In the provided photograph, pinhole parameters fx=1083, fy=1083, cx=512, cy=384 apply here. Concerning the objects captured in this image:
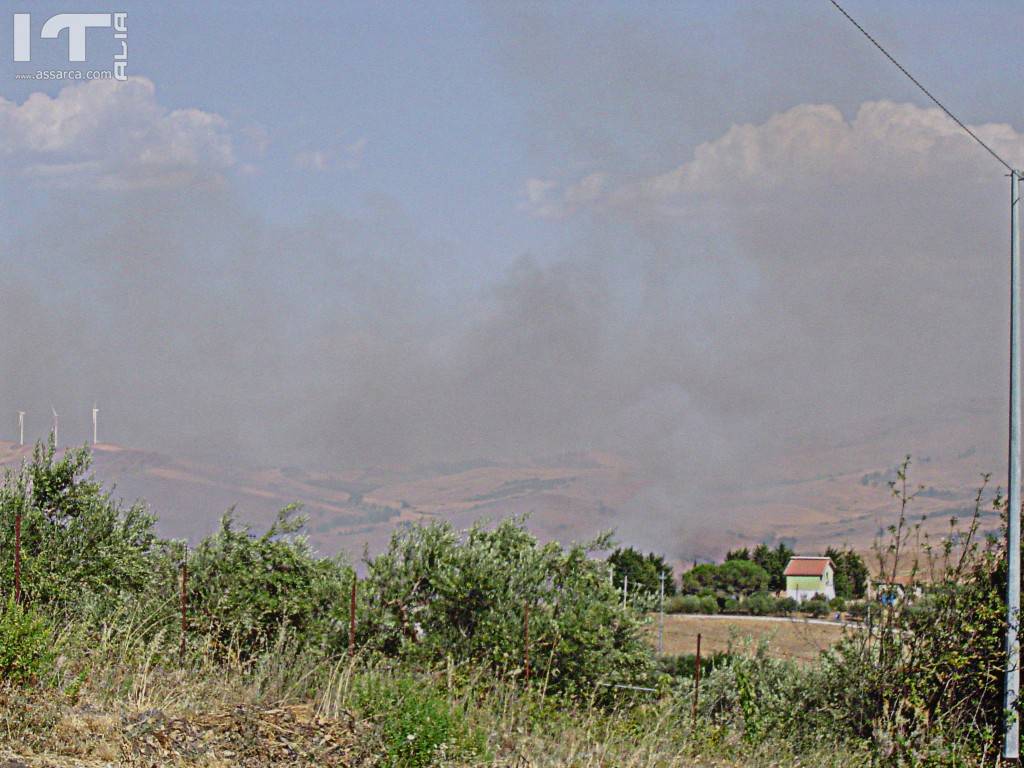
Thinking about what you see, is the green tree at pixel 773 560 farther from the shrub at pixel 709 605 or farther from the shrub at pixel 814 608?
the shrub at pixel 814 608

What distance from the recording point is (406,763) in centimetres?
770

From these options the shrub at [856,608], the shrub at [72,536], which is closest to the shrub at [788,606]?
the shrub at [856,608]

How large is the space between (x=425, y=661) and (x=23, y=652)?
16.5ft

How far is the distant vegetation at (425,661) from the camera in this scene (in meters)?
8.00

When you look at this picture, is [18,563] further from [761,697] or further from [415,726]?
[761,697]

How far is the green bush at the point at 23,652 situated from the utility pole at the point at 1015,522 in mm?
8920

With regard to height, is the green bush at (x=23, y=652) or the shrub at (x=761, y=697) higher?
the green bush at (x=23, y=652)

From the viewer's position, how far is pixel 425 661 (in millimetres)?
12094

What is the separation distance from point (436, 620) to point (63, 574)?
14.6 feet

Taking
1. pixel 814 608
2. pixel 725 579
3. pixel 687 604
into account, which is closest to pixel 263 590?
pixel 814 608

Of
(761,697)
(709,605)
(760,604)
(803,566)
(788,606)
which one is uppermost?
(788,606)

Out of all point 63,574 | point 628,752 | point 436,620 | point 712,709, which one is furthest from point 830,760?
point 63,574

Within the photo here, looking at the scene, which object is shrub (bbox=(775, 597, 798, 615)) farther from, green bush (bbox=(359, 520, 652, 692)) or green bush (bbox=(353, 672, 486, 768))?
green bush (bbox=(353, 672, 486, 768))

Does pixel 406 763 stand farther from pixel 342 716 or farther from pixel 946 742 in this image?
pixel 946 742
